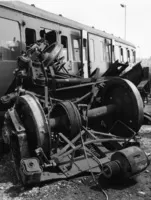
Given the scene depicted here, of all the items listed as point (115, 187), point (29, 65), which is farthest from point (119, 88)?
point (115, 187)

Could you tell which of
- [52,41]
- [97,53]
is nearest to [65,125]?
[52,41]

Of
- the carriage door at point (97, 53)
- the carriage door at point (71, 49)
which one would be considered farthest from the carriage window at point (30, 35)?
the carriage door at point (97, 53)

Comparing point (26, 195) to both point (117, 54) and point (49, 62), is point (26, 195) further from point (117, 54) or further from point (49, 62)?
point (117, 54)

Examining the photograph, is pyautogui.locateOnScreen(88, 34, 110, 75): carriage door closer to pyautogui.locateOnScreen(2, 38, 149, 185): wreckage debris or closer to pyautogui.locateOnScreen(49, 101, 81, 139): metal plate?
pyautogui.locateOnScreen(2, 38, 149, 185): wreckage debris

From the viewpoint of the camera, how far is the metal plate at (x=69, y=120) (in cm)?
396

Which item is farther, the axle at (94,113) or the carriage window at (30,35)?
the carriage window at (30,35)

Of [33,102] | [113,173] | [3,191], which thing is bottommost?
[3,191]

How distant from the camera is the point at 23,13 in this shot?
20.9ft

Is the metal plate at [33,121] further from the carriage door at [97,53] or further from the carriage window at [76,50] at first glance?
the carriage door at [97,53]

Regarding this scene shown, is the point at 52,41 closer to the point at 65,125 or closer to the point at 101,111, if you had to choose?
the point at 101,111

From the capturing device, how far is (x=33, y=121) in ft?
11.8

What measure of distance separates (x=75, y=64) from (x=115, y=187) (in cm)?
562

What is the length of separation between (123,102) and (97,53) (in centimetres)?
590

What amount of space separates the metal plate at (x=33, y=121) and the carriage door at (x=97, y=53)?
18.4ft
